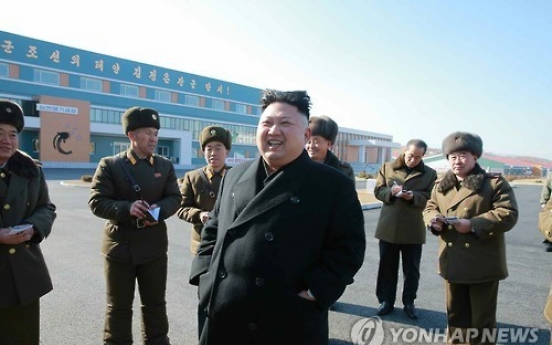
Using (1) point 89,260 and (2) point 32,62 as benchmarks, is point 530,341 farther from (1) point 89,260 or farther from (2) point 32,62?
(2) point 32,62

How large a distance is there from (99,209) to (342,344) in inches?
104

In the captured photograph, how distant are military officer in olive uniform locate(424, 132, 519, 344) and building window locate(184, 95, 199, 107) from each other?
170ft

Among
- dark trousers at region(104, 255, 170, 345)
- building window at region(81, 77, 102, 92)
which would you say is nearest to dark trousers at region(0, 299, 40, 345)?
dark trousers at region(104, 255, 170, 345)

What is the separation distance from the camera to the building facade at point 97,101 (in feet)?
120

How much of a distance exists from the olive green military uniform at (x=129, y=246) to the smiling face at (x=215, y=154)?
0.68 metres

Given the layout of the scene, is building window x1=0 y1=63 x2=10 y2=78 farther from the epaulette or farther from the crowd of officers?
the epaulette

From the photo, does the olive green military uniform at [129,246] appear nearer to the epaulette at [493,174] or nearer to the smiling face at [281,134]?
the smiling face at [281,134]

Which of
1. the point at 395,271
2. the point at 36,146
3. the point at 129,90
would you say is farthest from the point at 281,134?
the point at 129,90

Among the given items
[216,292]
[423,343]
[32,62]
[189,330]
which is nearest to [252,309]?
[216,292]

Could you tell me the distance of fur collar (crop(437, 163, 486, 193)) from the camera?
3342mm

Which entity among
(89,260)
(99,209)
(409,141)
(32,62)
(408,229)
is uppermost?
(32,62)

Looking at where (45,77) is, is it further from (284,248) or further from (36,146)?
(284,248)

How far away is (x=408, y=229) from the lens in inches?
178

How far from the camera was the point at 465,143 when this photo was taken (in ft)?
10.9
